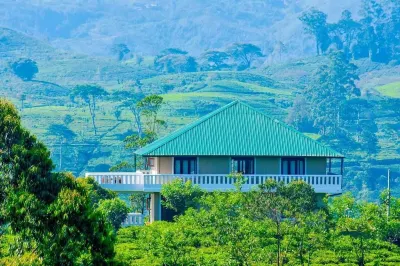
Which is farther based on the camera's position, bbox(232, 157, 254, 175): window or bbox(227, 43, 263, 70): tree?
bbox(227, 43, 263, 70): tree

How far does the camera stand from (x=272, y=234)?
28688 mm

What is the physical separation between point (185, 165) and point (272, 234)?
10625mm

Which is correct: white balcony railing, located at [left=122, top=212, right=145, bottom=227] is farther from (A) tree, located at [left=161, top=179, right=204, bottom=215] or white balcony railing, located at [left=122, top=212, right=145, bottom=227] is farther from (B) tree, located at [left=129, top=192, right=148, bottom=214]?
(B) tree, located at [left=129, top=192, right=148, bottom=214]

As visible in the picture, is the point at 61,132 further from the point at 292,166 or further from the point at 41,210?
the point at 41,210

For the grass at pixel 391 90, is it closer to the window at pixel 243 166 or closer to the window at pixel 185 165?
the window at pixel 243 166

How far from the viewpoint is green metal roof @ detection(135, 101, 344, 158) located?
38.6m

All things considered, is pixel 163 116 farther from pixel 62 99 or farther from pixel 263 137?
pixel 263 137

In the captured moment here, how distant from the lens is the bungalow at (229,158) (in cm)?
3803

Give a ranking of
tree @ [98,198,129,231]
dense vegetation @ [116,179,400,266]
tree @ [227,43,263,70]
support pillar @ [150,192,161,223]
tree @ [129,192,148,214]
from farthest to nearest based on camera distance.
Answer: tree @ [227,43,263,70], tree @ [129,192,148,214], support pillar @ [150,192,161,223], tree @ [98,198,129,231], dense vegetation @ [116,179,400,266]

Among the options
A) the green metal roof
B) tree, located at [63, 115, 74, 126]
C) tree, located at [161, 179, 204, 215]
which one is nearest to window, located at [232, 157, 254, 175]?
the green metal roof

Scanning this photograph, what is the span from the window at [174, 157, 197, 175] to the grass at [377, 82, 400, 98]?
121624mm

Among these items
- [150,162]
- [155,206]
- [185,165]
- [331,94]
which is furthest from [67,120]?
[155,206]

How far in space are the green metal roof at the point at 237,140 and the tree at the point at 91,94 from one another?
81215 millimetres

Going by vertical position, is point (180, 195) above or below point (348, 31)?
below
